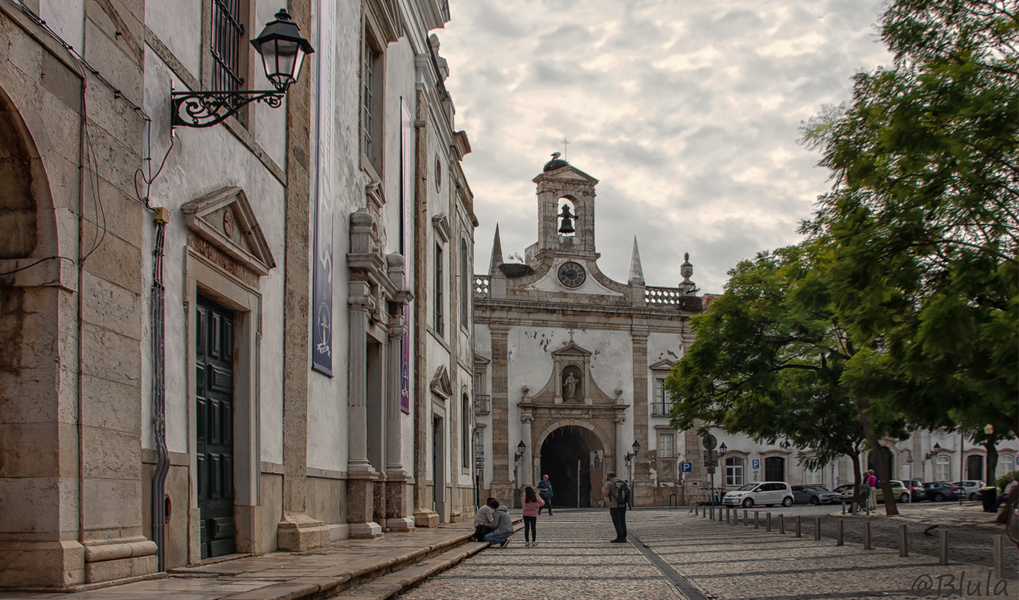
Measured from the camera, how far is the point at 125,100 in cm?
738

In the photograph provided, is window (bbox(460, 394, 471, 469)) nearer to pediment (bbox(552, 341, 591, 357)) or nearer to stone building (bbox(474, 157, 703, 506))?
stone building (bbox(474, 157, 703, 506))

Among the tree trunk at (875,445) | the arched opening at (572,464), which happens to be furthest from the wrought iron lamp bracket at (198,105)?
the arched opening at (572,464)

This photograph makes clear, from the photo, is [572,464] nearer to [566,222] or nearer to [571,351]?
[571,351]

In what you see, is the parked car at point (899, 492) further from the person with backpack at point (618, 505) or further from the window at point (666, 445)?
the person with backpack at point (618, 505)

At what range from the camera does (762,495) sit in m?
47.2

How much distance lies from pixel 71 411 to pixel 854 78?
12514mm

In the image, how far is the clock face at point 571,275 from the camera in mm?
49750

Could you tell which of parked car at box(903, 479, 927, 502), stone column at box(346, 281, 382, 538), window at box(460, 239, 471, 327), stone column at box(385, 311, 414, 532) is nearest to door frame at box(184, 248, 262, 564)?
stone column at box(346, 281, 382, 538)

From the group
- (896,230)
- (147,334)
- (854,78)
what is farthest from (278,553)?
(854,78)

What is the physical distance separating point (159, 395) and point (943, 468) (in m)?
57.5

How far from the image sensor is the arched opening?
161 ft

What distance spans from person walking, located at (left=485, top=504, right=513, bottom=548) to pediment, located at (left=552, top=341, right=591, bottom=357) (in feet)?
103

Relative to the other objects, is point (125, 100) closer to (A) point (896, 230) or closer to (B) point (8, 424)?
(B) point (8, 424)

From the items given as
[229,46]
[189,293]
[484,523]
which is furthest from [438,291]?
[189,293]
